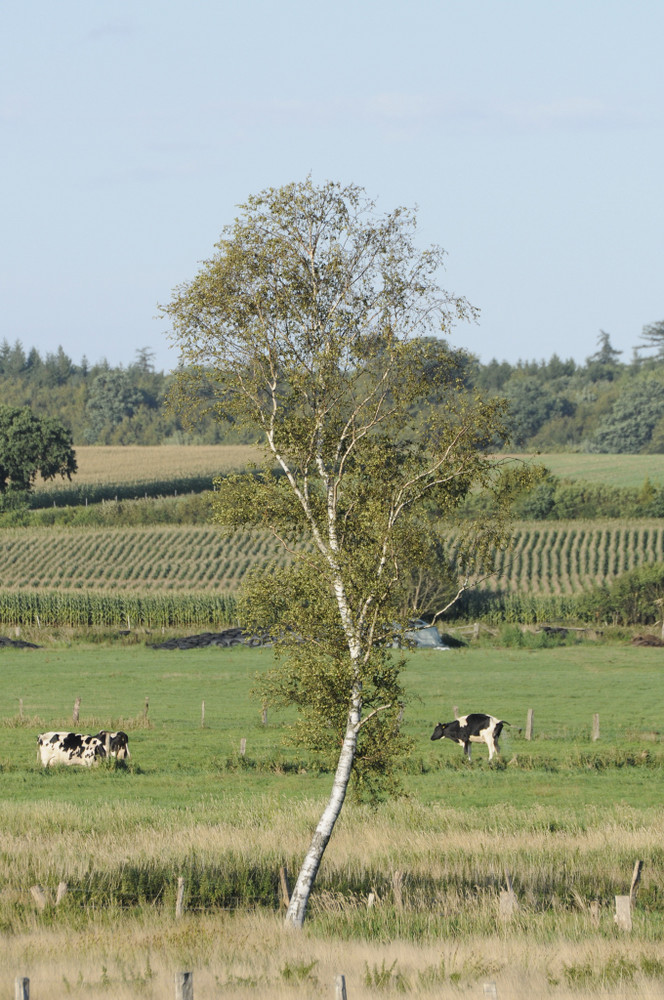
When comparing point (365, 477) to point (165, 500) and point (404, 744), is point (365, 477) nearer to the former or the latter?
point (404, 744)

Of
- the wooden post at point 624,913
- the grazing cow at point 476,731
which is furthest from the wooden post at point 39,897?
the grazing cow at point 476,731

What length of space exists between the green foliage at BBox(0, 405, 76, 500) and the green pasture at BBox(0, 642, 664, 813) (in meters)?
63.4

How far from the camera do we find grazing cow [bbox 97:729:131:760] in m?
34.5

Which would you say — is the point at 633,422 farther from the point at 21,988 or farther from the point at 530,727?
the point at 21,988

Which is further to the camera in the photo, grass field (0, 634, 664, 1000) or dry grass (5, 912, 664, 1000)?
grass field (0, 634, 664, 1000)

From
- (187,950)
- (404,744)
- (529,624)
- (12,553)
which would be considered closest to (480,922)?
(404,744)

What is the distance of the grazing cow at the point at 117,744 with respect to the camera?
1358 inches

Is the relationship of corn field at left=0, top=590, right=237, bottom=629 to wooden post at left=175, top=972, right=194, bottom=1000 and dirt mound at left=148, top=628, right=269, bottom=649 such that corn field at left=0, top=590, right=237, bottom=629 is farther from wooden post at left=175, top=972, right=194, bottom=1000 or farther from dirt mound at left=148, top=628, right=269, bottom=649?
wooden post at left=175, top=972, right=194, bottom=1000

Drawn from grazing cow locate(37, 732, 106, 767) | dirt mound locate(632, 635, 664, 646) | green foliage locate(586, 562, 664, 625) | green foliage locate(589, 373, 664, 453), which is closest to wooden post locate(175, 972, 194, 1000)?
grazing cow locate(37, 732, 106, 767)

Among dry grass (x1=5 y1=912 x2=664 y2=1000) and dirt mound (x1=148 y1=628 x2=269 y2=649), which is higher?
dry grass (x1=5 y1=912 x2=664 y2=1000)

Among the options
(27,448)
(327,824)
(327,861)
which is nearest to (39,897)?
(327,824)

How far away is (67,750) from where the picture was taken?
3441cm

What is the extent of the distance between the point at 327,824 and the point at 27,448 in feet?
364

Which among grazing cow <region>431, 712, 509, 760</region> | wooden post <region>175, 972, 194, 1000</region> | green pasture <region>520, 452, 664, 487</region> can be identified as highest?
green pasture <region>520, 452, 664, 487</region>
